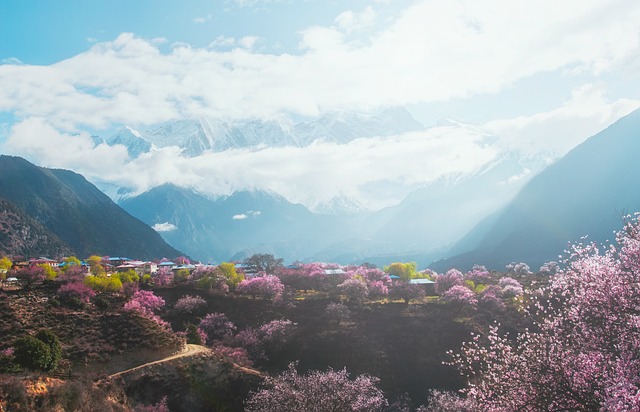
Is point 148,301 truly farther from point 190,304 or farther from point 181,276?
point 181,276

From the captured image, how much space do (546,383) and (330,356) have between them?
39.6 m

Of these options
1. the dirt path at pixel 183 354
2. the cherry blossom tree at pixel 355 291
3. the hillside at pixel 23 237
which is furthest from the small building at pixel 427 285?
the hillside at pixel 23 237

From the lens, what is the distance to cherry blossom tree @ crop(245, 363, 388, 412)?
1254 inches

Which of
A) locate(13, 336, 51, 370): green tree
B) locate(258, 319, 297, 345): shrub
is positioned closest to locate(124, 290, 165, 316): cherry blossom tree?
locate(258, 319, 297, 345): shrub

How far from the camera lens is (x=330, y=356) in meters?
51.8

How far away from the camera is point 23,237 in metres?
146

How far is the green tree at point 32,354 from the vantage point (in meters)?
32.5

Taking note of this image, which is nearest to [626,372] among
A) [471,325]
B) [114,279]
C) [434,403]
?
[434,403]

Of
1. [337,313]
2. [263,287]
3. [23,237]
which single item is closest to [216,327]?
[263,287]

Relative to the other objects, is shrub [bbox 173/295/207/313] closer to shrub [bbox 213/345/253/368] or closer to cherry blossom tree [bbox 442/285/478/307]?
shrub [bbox 213/345/253/368]

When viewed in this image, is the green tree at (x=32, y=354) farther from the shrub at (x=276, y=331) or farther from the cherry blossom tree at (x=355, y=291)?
the cherry blossom tree at (x=355, y=291)

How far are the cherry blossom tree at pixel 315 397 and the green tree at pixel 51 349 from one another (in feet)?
52.8

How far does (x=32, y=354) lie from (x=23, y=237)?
Answer: 138462 mm

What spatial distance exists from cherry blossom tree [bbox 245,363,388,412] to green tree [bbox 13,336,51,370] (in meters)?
16.7
